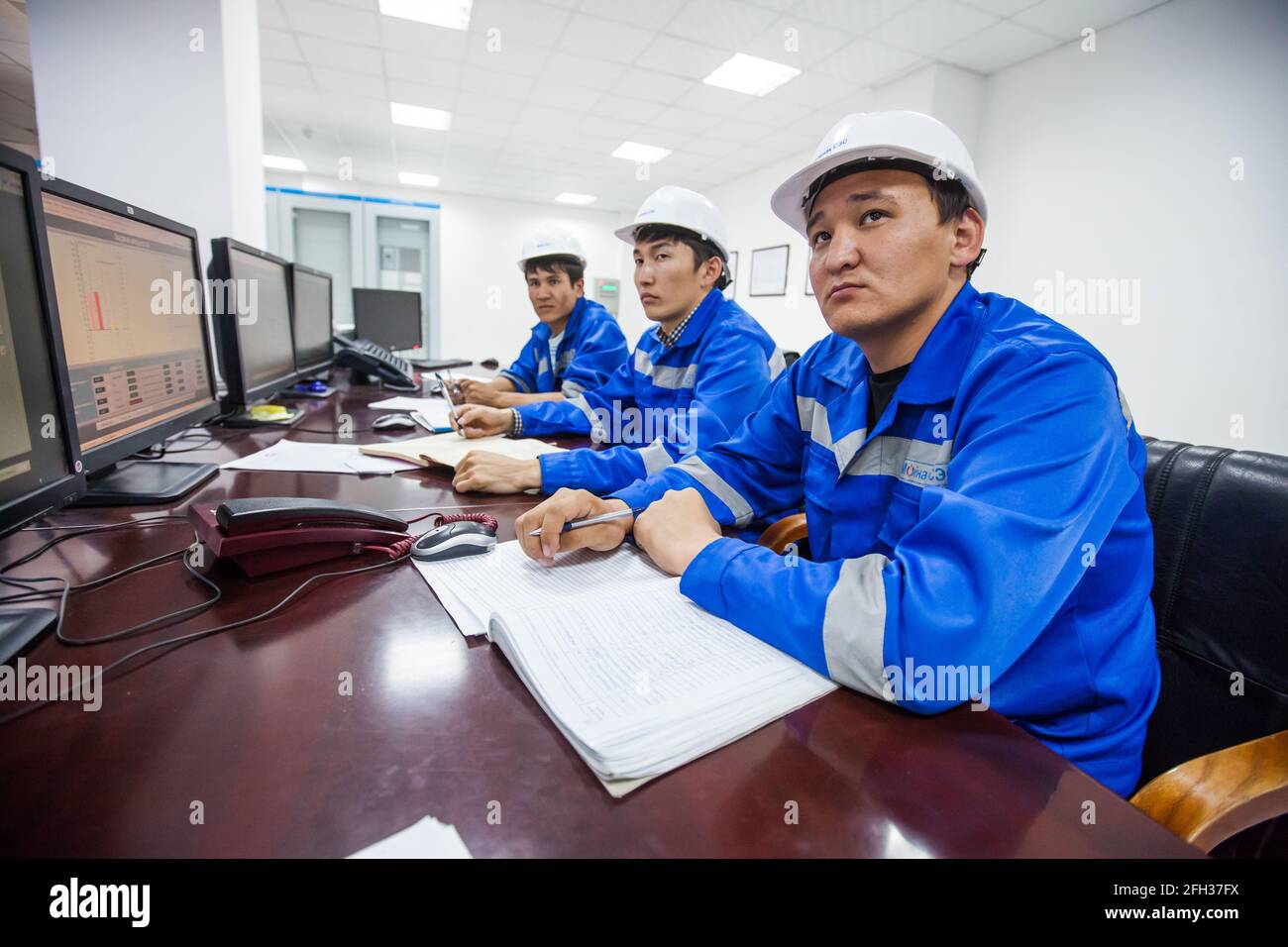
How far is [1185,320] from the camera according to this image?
305 cm

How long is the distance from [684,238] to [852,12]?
2836mm

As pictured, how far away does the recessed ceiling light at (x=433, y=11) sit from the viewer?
12.3 feet

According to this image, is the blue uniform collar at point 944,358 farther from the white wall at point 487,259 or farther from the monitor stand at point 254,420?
the white wall at point 487,259

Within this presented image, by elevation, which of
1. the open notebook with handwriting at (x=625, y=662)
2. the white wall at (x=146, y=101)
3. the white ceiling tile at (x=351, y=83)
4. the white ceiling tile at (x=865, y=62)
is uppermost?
the white ceiling tile at (x=865, y=62)

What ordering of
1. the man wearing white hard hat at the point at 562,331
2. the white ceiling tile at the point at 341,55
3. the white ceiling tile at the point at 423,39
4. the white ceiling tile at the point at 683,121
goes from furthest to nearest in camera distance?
the white ceiling tile at the point at 683,121
the white ceiling tile at the point at 341,55
the white ceiling tile at the point at 423,39
the man wearing white hard hat at the point at 562,331

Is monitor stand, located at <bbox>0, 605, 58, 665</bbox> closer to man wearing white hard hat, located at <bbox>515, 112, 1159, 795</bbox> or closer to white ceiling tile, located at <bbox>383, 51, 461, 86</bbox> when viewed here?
man wearing white hard hat, located at <bbox>515, 112, 1159, 795</bbox>

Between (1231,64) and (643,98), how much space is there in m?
3.82

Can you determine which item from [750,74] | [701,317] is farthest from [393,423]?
[750,74]

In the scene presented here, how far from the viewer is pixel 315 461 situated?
4.36 feet

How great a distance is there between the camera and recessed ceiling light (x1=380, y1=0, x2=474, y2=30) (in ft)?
12.3

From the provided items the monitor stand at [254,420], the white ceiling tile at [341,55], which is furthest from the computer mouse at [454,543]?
the white ceiling tile at [341,55]

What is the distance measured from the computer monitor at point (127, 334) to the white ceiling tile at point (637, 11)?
3.42 metres
